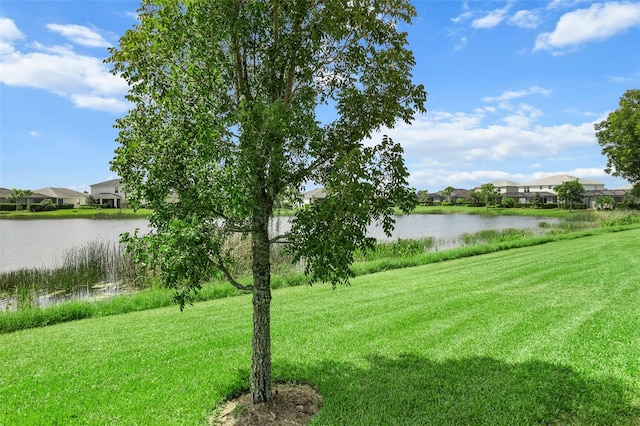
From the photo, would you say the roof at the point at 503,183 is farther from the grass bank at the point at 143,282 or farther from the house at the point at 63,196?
the house at the point at 63,196

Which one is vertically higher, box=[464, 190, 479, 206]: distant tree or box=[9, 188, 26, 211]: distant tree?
box=[9, 188, 26, 211]: distant tree

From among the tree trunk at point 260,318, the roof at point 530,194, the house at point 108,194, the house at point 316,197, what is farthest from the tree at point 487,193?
the tree trunk at point 260,318

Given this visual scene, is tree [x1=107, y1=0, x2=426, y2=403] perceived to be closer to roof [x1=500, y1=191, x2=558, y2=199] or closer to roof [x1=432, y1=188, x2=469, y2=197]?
roof [x1=500, y1=191, x2=558, y2=199]

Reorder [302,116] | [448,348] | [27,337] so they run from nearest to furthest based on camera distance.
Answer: [302,116], [448,348], [27,337]

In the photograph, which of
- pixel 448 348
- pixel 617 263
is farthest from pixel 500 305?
pixel 617 263

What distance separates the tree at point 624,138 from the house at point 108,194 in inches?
2913

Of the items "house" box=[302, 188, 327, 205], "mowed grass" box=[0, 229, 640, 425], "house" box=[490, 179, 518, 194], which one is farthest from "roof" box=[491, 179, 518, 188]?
"house" box=[302, 188, 327, 205]

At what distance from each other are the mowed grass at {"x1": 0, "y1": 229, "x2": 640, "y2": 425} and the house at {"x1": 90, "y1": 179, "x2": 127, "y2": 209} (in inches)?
2965

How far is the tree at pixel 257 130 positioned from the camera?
12.3ft

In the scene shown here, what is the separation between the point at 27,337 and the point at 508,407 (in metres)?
8.59

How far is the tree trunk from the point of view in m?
4.45

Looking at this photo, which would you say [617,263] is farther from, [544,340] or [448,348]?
[448,348]

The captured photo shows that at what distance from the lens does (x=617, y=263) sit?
12.9 m

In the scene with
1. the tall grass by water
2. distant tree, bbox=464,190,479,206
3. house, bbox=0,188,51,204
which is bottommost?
the tall grass by water
